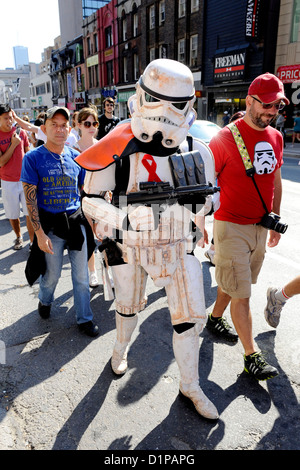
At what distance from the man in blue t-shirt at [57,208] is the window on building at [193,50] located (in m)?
22.4

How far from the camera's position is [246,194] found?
2623 millimetres

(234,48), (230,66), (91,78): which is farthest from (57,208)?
(91,78)

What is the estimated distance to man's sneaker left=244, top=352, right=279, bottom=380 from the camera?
95.6 inches

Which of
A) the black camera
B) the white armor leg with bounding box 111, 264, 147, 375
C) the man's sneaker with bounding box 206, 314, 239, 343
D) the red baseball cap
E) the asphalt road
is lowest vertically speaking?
the asphalt road

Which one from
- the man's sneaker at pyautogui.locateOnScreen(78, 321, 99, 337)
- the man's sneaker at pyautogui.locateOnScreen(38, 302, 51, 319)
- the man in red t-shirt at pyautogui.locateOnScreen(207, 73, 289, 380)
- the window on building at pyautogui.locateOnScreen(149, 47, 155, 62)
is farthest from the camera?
the window on building at pyautogui.locateOnScreen(149, 47, 155, 62)

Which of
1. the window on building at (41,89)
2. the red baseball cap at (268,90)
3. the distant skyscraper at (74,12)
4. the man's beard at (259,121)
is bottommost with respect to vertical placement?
the man's beard at (259,121)

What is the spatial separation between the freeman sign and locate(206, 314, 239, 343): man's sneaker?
1822 cm

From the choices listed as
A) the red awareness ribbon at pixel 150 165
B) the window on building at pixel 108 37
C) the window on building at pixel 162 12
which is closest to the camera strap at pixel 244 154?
the red awareness ribbon at pixel 150 165

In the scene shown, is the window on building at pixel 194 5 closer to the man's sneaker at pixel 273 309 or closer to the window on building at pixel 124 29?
the window on building at pixel 124 29

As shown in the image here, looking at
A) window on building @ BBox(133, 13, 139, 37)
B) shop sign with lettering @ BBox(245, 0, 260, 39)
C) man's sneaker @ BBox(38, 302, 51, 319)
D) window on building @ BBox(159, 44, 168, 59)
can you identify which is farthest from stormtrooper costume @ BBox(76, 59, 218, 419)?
window on building @ BBox(133, 13, 139, 37)

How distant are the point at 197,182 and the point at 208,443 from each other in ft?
5.05

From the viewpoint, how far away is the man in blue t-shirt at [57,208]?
2938 millimetres

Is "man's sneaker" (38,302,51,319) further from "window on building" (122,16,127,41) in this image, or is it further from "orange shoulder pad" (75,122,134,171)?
"window on building" (122,16,127,41)

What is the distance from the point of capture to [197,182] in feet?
6.92
